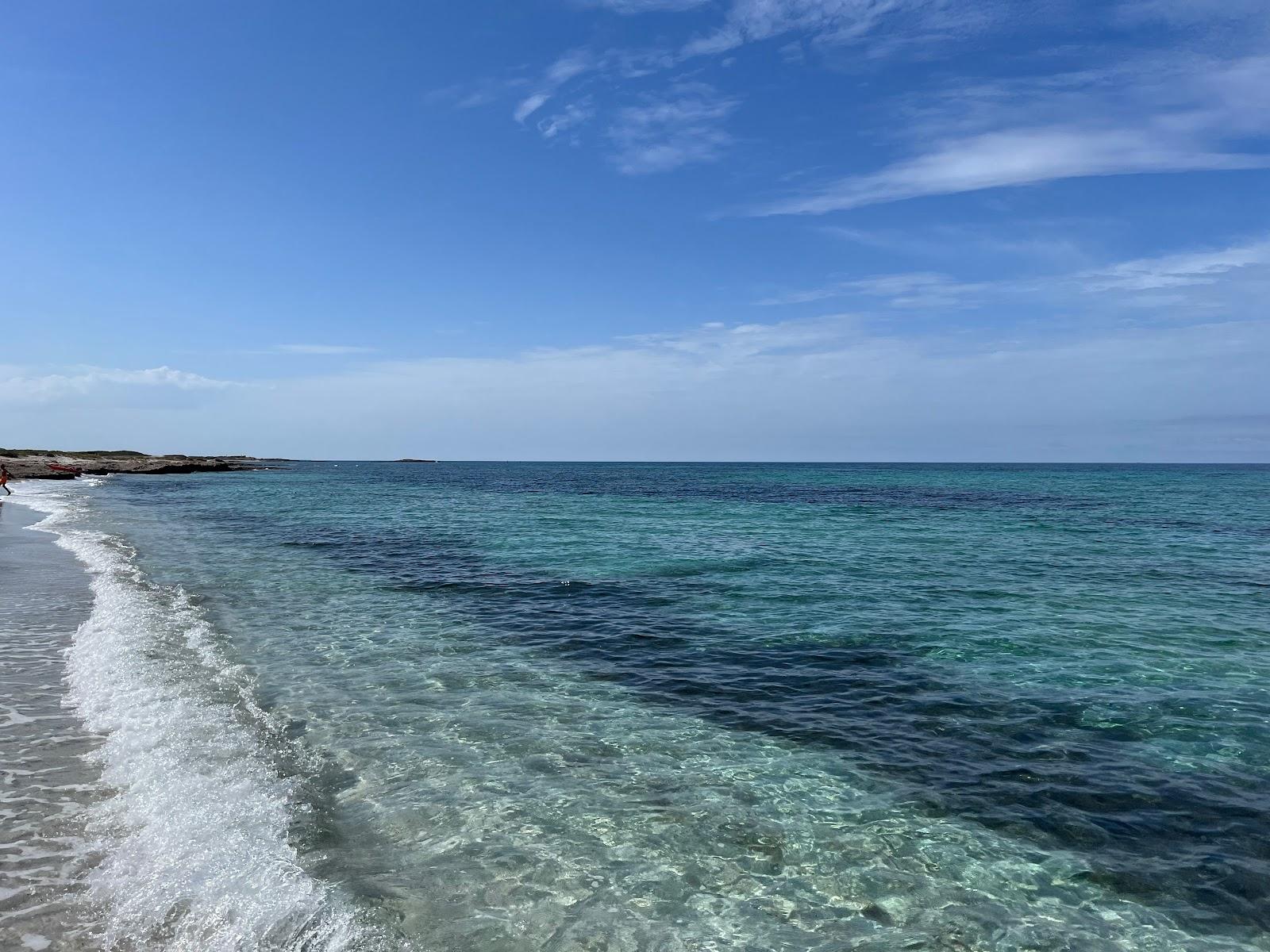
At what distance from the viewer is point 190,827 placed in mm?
7789

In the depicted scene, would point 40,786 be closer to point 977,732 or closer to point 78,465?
point 977,732

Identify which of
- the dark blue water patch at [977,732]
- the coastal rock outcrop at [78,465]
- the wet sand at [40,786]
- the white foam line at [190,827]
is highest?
the coastal rock outcrop at [78,465]

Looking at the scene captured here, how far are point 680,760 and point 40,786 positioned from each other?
8270 mm

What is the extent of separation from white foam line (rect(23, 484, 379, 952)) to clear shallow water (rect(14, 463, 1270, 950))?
0.05 metres

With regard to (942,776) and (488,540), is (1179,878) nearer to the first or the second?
(942,776)

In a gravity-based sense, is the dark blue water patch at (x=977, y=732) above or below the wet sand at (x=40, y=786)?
below

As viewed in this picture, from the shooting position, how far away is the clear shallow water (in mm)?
6707

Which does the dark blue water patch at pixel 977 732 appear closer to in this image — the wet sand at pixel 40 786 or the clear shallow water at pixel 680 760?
the clear shallow water at pixel 680 760

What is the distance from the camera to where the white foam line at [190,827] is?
615 centimetres

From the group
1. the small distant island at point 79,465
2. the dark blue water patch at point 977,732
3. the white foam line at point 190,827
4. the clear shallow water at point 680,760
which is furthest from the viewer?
the small distant island at point 79,465

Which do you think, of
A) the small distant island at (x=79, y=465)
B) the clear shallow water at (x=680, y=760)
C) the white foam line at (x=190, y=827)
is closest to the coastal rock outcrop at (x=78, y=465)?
the small distant island at (x=79, y=465)

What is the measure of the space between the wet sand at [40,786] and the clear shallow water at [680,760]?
1.08ft

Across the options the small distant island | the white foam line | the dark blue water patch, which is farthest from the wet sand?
the small distant island

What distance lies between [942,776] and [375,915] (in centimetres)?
757
